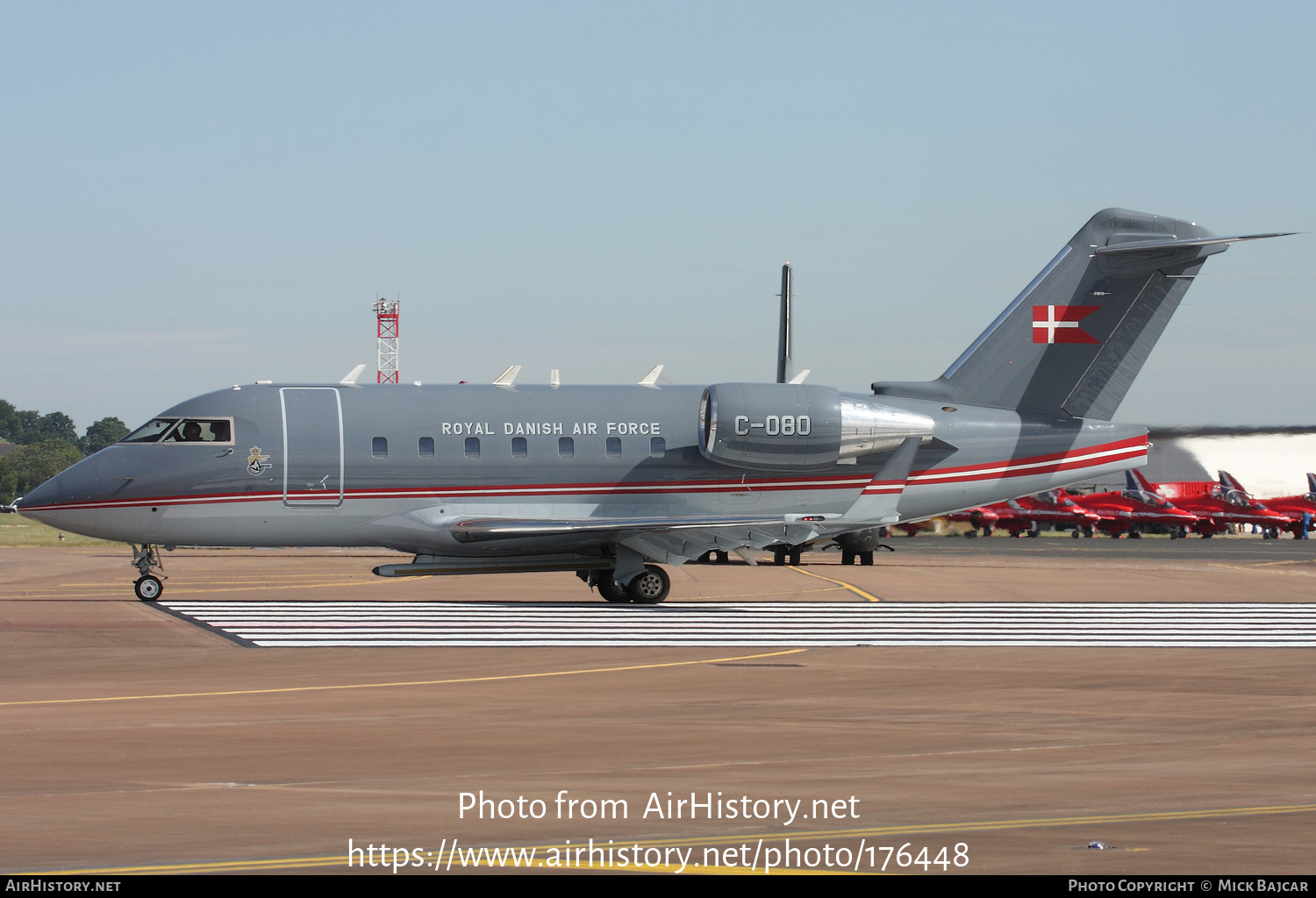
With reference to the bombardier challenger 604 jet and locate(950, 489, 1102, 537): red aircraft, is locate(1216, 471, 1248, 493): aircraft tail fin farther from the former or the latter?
the bombardier challenger 604 jet

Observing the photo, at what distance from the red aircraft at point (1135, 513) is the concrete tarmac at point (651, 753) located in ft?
186

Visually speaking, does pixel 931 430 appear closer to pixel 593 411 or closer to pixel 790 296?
pixel 593 411

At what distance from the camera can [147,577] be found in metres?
26.1

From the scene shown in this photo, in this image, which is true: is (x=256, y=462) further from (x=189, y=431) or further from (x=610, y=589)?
(x=610, y=589)

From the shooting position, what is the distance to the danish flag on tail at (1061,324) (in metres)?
28.8

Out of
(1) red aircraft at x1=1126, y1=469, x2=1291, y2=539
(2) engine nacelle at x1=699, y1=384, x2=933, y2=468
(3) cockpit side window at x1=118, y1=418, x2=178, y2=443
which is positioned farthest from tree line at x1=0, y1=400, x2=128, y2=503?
(1) red aircraft at x1=1126, y1=469, x2=1291, y2=539

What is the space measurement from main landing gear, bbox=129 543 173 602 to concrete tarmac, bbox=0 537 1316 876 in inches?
163

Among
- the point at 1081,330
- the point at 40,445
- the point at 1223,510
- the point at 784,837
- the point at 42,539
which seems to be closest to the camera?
the point at 784,837

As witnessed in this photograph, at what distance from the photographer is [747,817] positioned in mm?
7895

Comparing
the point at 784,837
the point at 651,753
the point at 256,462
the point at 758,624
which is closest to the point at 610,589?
the point at 758,624

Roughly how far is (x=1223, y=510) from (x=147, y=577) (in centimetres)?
6173

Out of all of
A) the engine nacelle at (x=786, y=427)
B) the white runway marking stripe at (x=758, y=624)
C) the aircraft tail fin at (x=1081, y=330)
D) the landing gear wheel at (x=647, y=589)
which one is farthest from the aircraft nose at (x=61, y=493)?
the aircraft tail fin at (x=1081, y=330)

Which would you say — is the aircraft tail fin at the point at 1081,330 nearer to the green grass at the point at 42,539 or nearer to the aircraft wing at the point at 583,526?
the aircraft wing at the point at 583,526

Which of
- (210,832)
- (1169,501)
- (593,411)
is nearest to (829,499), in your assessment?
(593,411)
